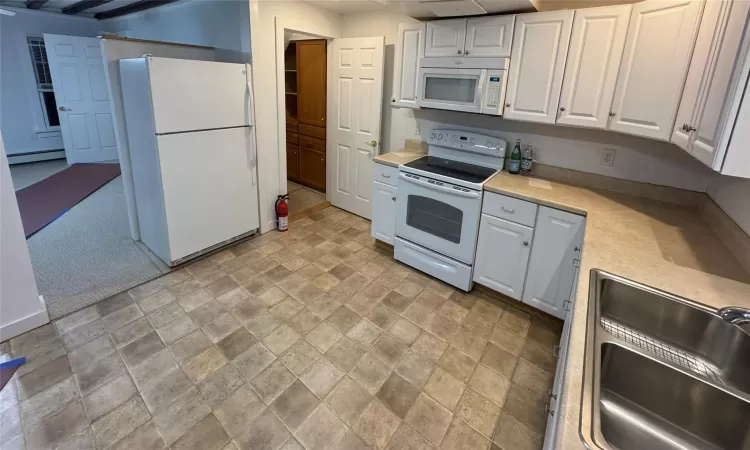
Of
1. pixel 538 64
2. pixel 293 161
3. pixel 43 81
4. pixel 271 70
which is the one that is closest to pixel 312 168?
pixel 293 161

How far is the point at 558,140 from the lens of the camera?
273 cm

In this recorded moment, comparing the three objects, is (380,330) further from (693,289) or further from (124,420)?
(693,289)

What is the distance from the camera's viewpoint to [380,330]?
8.05 feet

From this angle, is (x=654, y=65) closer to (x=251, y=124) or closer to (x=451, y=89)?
(x=451, y=89)

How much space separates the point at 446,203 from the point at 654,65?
4.83 feet

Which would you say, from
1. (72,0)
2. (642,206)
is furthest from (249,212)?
(72,0)

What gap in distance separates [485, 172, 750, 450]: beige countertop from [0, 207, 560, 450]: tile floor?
0.90m

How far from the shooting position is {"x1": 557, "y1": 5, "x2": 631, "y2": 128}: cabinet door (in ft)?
6.87

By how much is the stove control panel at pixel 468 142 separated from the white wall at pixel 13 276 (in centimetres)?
299

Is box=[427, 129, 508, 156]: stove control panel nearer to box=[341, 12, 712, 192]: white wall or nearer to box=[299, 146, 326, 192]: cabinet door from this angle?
box=[341, 12, 712, 192]: white wall

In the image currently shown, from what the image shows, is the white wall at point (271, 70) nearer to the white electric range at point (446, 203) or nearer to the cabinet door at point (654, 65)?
the white electric range at point (446, 203)

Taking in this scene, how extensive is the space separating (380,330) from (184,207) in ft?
6.39

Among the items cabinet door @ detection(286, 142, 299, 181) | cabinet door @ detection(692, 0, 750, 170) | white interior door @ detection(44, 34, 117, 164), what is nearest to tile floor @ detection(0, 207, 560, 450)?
cabinet door @ detection(692, 0, 750, 170)

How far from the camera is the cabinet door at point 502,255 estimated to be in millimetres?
2497
